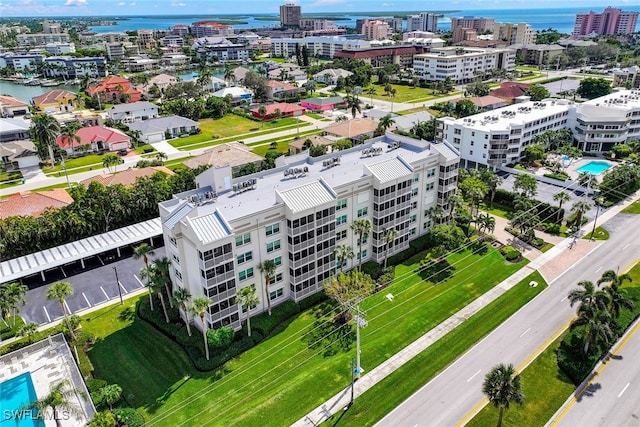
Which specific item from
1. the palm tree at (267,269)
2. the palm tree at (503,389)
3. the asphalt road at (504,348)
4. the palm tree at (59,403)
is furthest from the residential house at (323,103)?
the palm tree at (503,389)

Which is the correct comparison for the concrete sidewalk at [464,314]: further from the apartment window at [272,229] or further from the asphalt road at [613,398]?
the apartment window at [272,229]

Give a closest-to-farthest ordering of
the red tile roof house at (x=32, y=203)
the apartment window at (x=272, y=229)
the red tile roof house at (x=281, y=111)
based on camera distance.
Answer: the apartment window at (x=272, y=229), the red tile roof house at (x=32, y=203), the red tile roof house at (x=281, y=111)

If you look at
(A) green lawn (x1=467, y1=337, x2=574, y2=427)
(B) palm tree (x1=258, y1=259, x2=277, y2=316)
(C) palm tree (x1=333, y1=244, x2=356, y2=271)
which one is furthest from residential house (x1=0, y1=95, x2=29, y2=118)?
(A) green lawn (x1=467, y1=337, x2=574, y2=427)

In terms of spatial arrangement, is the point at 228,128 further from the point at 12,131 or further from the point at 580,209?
the point at 580,209

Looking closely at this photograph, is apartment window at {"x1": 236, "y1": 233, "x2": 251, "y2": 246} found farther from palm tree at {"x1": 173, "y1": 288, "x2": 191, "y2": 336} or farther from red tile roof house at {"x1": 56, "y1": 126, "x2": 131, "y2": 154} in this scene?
red tile roof house at {"x1": 56, "y1": 126, "x2": 131, "y2": 154}

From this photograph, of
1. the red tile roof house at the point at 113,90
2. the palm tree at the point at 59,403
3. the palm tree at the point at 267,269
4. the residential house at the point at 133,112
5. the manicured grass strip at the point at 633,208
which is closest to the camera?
the palm tree at the point at 59,403

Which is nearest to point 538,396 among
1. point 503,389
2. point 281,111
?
point 503,389
